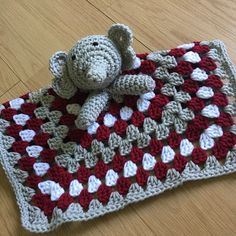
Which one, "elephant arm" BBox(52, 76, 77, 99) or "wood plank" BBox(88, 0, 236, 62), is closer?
"elephant arm" BBox(52, 76, 77, 99)

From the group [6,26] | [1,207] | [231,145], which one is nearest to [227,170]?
[231,145]

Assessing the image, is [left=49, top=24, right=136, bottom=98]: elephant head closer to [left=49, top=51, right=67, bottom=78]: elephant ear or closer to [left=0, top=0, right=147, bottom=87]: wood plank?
[left=49, top=51, right=67, bottom=78]: elephant ear

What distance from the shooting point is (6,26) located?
1.03 metres

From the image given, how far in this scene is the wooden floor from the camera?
0.80 meters

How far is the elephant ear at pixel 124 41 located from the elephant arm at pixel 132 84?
0.04m

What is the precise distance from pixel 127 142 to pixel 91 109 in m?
0.10

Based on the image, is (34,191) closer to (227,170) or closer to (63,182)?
(63,182)

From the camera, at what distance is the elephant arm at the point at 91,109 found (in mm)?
815

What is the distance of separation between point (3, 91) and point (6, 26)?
19 centimetres

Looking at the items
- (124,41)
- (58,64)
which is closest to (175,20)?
(124,41)

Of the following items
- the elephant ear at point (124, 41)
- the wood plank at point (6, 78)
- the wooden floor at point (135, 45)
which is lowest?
the wood plank at point (6, 78)

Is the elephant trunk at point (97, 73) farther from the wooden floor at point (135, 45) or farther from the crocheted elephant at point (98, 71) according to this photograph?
the wooden floor at point (135, 45)

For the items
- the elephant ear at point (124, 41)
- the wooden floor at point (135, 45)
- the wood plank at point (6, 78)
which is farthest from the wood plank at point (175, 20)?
the wood plank at point (6, 78)

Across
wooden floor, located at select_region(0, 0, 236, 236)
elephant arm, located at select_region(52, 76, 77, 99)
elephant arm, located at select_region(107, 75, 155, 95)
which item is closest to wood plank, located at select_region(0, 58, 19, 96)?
wooden floor, located at select_region(0, 0, 236, 236)
